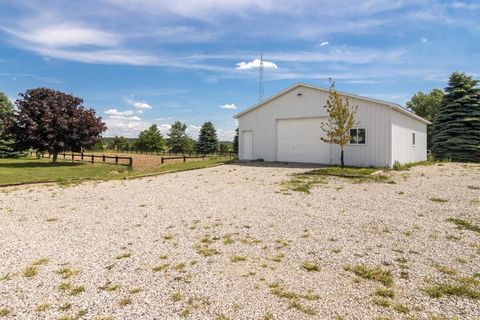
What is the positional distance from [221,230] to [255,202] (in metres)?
2.54

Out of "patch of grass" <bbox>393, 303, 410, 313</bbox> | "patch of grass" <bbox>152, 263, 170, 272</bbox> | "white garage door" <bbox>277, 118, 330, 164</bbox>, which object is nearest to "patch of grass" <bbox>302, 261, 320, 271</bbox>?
"patch of grass" <bbox>393, 303, 410, 313</bbox>

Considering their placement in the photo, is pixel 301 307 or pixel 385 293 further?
pixel 385 293

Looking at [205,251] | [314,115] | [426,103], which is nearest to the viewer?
[205,251]

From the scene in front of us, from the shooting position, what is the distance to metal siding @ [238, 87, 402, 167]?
16.0 metres

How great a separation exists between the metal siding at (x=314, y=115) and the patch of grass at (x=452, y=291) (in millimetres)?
13233

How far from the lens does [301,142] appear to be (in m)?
18.8

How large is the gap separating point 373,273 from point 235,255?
1.96 metres

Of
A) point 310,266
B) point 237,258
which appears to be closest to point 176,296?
point 237,258

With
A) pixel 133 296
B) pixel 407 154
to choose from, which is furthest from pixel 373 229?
pixel 407 154

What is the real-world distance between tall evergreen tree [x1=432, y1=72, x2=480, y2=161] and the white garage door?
13696 millimetres

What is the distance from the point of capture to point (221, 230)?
6.05 metres

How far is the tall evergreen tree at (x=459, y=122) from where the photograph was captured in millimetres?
24078

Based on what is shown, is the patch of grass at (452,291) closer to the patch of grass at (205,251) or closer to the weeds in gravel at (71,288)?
the patch of grass at (205,251)

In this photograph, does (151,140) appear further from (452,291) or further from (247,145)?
(452,291)
